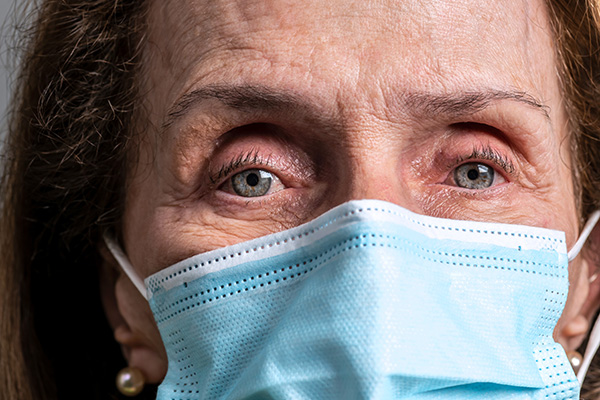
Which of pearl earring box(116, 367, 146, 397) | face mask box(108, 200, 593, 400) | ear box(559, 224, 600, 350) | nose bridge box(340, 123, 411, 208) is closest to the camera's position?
face mask box(108, 200, 593, 400)

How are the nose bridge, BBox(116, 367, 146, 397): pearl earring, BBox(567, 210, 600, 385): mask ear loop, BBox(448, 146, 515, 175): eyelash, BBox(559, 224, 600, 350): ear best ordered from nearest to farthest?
the nose bridge
BBox(448, 146, 515, 175): eyelash
BBox(567, 210, 600, 385): mask ear loop
BBox(559, 224, 600, 350): ear
BBox(116, 367, 146, 397): pearl earring

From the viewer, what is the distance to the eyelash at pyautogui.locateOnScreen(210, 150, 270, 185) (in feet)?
6.73

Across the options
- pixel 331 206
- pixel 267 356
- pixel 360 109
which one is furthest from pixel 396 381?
pixel 360 109

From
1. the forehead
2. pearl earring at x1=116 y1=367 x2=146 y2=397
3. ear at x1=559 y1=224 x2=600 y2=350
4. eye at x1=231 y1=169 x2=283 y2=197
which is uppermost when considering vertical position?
the forehead

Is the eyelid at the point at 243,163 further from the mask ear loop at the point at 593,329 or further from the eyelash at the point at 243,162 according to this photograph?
the mask ear loop at the point at 593,329

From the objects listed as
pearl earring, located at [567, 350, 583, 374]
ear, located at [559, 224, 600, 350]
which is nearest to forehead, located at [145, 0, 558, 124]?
ear, located at [559, 224, 600, 350]

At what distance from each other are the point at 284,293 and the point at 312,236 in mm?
135

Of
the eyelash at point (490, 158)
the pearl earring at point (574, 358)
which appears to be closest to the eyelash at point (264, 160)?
the eyelash at point (490, 158)

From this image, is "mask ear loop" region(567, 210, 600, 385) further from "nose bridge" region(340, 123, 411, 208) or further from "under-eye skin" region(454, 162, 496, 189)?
"nose bridge" region(340, 123, 411, 208)

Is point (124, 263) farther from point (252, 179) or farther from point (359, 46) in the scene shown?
point (359, 46)

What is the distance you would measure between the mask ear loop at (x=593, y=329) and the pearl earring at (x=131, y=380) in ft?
3.66

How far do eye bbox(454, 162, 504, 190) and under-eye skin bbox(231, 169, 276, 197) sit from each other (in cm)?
42

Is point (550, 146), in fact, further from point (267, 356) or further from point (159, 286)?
point (159, 286)

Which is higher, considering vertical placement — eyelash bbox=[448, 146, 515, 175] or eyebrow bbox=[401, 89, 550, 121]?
eyebrow bbox=[401, 89, 550, 121]
